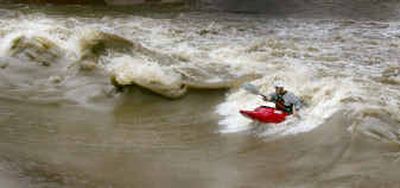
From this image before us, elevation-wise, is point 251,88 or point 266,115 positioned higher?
point 251,88

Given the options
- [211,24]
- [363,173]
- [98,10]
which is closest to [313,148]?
[363,173]

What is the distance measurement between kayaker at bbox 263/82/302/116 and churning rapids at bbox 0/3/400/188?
0.18m

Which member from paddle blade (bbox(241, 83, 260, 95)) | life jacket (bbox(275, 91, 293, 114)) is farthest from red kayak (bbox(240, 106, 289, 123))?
paddle blade (bbox(241, 83, 260, 95))

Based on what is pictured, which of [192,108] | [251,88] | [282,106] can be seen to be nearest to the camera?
[282,106]

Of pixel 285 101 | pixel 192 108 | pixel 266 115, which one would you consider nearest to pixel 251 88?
pixel 285 101

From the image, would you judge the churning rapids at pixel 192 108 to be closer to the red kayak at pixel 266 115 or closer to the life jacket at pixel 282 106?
the red kayak at pixel 266 115

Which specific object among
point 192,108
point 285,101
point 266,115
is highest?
point 285,101

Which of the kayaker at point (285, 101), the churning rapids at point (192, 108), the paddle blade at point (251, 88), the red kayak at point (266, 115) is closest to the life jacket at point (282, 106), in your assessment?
the kayaker at point (285, 101)

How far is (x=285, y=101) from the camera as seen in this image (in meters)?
10.2

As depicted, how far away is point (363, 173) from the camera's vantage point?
795 centimetres

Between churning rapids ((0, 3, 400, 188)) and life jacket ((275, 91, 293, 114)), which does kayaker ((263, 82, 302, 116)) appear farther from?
churning rapids ((0, 3, 400, 188))

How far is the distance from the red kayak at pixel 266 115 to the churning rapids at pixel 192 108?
0.12 m

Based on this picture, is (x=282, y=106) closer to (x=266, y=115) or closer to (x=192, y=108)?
(x=266, y=115)

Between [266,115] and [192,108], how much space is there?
1.49m
